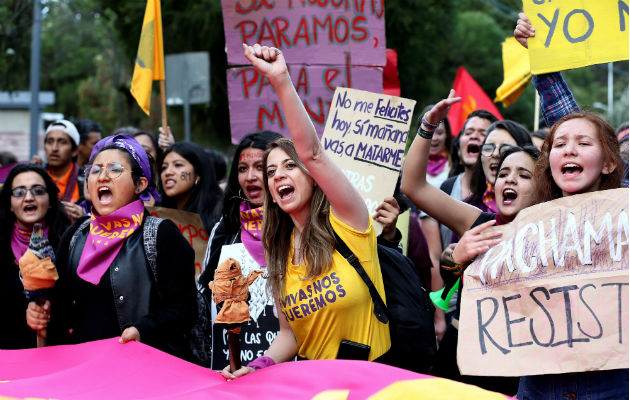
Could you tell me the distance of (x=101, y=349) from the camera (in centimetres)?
391

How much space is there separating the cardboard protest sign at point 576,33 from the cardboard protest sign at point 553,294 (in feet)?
3.73

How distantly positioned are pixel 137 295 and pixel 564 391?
2049 mm

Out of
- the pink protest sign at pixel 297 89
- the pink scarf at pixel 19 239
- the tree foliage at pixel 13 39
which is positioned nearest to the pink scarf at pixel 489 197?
the pink protest sign at pixel 297 89

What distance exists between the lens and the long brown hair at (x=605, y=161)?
122 inches

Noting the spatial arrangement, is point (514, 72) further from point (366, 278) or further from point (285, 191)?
point (366, 278)

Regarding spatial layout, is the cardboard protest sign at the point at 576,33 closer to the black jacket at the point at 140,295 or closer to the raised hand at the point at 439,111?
the raised hand at the point at 439,111

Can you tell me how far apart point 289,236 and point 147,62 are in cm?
319

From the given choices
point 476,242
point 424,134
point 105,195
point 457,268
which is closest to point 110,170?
point 105,195

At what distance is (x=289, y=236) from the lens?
370 centimetres

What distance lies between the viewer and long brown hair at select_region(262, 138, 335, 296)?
3.43 meters

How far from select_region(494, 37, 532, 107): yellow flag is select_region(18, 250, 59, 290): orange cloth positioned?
3.93 metres

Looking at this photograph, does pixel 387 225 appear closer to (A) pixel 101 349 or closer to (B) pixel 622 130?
(A) pixel 101 349

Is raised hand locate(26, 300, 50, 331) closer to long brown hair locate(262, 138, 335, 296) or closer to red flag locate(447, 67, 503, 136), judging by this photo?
long brown hair locate(262, 138, 335, 296)

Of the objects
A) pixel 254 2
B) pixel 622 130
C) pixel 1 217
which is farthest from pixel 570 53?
pixel 1 217
